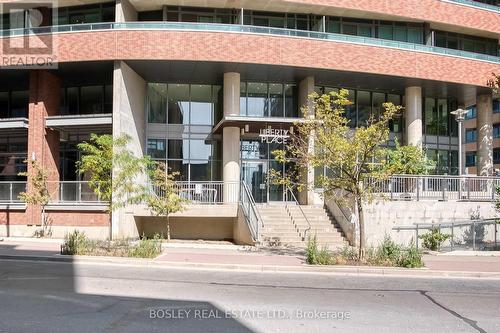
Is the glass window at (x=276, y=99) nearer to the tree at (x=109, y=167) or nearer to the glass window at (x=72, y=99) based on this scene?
the glass window at (x=72, y=99)

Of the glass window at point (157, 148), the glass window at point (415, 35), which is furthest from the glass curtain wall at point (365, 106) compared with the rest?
the glass window at point (157, 148)

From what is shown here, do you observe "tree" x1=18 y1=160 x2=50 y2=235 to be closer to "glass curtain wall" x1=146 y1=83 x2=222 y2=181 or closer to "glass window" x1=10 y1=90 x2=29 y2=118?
"glass curtain wall" x1=146 y1=83 x2=222 y2=181

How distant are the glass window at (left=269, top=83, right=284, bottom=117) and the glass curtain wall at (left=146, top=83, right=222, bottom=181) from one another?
2731mm

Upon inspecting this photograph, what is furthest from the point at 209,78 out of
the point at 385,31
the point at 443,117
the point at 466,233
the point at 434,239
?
the point at 443,117

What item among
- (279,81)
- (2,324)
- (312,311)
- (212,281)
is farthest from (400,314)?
(279,81)

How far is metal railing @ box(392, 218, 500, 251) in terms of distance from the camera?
59.4ft

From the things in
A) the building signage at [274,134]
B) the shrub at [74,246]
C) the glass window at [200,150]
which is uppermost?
the building signage at [274,134]

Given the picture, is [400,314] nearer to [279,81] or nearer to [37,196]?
[37,196]

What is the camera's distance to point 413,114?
26.1m

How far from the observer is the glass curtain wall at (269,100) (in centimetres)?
2564

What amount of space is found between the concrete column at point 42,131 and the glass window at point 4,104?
215 inches

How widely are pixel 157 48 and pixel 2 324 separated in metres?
A: 16.6

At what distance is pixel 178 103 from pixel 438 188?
13577mm

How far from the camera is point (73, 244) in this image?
49.0 feet
